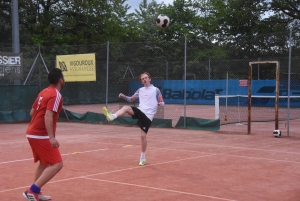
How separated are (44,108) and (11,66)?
15174 millimetres

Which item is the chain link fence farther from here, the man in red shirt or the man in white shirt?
the man in red shirt

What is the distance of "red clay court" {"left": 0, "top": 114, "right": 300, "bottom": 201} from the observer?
24.0 ft

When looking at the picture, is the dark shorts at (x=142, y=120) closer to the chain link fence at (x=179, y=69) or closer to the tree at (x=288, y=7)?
the chain link fence at (x=179, y=69)

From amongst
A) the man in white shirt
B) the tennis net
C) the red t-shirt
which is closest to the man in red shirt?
the red t-shirt

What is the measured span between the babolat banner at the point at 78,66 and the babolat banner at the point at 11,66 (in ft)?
5.81

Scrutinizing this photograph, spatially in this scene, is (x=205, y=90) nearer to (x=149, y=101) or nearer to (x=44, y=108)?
(x=149, y=101)

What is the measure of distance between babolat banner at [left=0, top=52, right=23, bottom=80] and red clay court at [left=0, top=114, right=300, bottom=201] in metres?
5.67

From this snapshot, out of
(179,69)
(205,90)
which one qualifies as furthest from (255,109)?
(179,69)

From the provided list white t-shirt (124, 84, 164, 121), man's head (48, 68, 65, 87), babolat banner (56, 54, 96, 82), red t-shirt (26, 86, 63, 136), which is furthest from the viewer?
babolat banner (56, 54, 96, 82)

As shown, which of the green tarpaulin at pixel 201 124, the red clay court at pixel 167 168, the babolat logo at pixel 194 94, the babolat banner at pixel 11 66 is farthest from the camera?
the babolat logo at pixel 194 94

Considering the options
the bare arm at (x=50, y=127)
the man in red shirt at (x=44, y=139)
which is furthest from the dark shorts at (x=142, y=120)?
the bare arm at (x=50, y=127)

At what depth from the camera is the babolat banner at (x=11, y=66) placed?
20.6 metres

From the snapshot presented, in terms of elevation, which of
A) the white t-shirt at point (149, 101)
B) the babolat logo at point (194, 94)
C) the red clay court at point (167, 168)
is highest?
the white t-shirt at point (149, 101)

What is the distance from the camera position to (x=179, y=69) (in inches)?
1299
